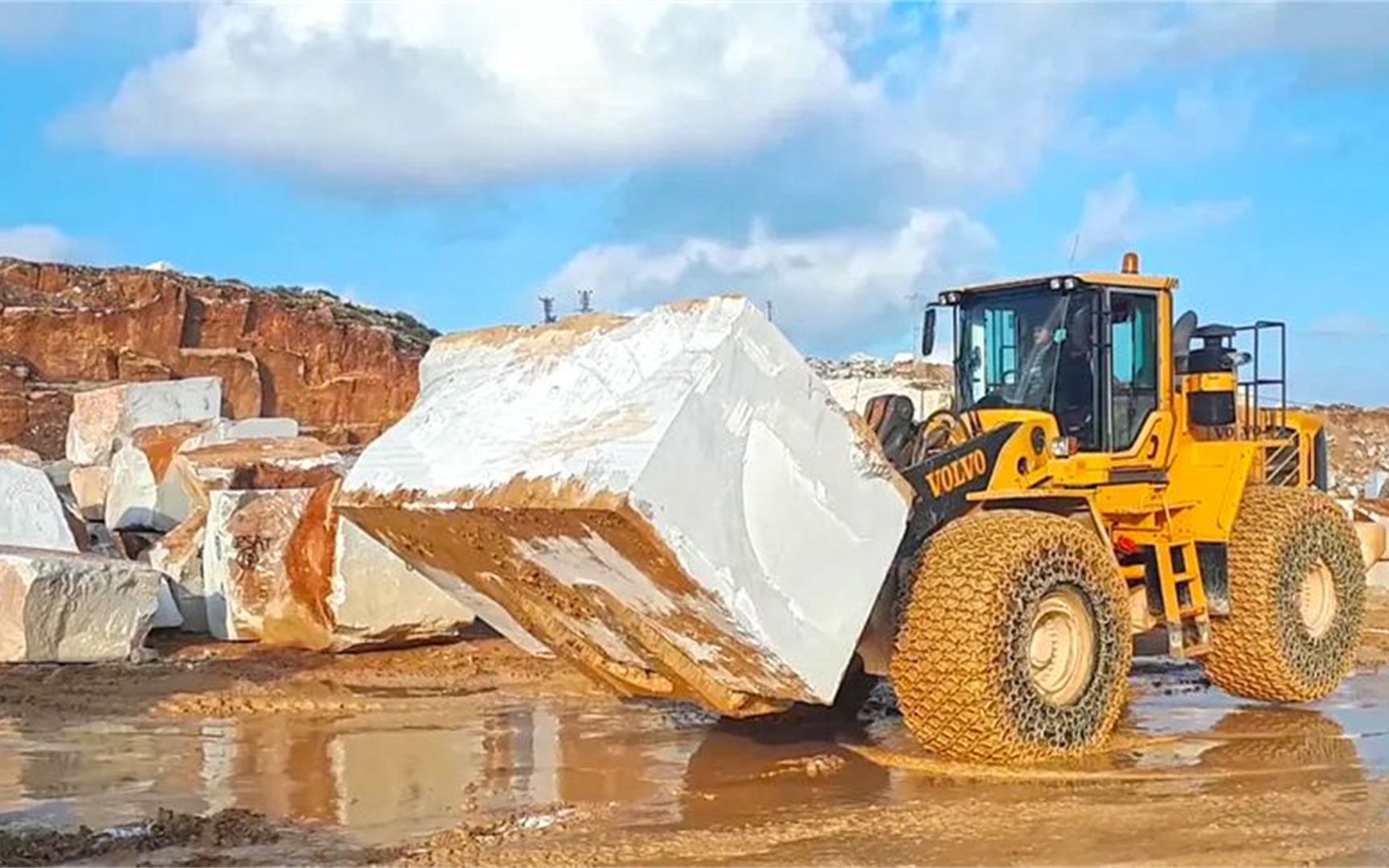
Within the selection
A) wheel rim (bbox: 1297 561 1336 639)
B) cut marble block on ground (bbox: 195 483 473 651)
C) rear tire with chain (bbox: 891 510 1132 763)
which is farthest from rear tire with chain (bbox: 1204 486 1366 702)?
cut marble block on ground (bbox: 195 483 473 651)

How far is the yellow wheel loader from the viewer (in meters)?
A: 7.60

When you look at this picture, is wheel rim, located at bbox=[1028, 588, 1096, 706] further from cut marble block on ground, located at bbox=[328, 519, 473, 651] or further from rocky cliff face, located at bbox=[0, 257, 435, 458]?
rocky cliff face, located at bbox=[0, 257, 435, 458]

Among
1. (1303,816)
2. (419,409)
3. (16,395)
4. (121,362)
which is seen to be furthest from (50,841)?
(121,362)

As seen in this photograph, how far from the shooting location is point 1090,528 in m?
8.70

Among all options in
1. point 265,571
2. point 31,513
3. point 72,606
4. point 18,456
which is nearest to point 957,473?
point 265,571

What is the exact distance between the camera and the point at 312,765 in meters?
8.24

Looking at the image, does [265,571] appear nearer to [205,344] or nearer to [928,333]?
[928,333]

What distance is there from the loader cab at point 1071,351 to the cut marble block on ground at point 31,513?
23.6 feet

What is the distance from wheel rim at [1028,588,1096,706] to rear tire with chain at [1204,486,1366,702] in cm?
199

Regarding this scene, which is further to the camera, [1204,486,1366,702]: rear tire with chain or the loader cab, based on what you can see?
[1204,486,1366,702]: rear tire with chain

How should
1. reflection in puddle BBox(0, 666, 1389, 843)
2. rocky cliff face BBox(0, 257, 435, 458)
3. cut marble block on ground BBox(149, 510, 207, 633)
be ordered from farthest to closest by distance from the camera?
rocky cliff face BBox(0, 257, 435, 458), cut marble block on ground BBox(149, 510, 207, 633), reflection in puddle BBox(0, 666, 1389, 843)

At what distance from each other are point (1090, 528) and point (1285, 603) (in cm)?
185

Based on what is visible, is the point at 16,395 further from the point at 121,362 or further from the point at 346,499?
the point at 346,499

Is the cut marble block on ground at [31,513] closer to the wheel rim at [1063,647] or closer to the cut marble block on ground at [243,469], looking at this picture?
the cut marble block on ground at [243,469]
